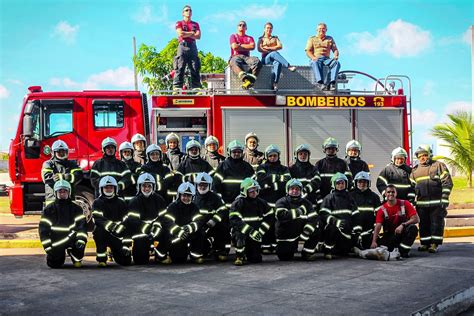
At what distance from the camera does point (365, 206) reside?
876 centimetres

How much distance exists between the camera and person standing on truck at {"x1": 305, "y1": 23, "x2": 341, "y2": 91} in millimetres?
11555

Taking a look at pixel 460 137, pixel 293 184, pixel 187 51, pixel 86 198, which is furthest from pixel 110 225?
pixel 460 137

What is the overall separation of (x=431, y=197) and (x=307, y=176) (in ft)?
6.20

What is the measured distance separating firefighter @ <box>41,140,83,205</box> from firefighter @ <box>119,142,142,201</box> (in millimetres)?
699

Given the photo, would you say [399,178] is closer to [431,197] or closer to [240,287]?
[431,197]

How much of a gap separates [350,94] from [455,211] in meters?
7.11

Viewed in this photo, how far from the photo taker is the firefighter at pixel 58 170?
864cm

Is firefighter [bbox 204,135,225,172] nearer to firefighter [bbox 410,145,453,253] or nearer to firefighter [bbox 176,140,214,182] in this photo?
firefighter [bbox 176,140,214,182]

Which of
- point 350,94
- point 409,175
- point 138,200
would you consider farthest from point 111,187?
point 350,94

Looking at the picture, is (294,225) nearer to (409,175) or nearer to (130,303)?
(409,175)

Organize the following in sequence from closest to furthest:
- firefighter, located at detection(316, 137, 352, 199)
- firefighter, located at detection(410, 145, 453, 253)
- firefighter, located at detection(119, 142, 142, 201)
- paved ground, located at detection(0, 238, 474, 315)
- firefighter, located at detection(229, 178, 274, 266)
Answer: paved ground, located at detection(0, 238, 474, 315)
firefighter, located at detection(229, 178, 274, 266)
firefighter, located at detection(119, 142, 142, 201)
firefighter, located at detection(410, 145, 453, 253)
firefighter, located at detection(316, 137, 352, 199)

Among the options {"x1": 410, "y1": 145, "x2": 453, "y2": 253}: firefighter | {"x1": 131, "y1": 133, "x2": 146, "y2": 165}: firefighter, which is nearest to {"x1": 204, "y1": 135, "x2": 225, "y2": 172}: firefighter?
{"x1": 131, "y1": 133, "x2": 146, "y2": 165}: firefighter

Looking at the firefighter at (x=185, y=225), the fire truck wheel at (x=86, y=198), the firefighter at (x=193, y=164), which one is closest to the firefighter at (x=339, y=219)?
the firefighter at (x=185, y=225)

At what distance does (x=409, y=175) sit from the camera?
30.9ft
